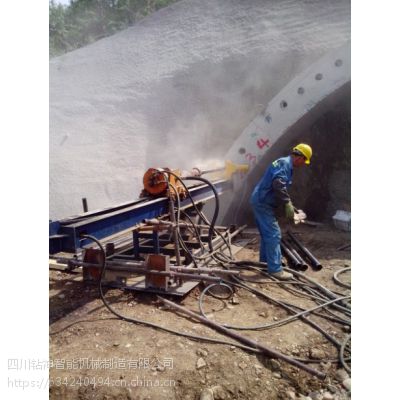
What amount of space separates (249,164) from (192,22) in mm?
6818

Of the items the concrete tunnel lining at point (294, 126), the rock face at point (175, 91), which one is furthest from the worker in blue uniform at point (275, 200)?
the rock face at point (175, 91)

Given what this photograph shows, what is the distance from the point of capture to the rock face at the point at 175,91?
26.2 feet

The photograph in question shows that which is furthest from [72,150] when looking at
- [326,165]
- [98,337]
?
[98,337]

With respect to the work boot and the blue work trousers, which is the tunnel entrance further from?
the work boot

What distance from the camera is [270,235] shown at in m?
4.09

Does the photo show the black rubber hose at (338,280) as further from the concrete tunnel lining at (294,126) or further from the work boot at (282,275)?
the concrete tunnel lining at (294,126)

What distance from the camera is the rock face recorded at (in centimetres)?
798

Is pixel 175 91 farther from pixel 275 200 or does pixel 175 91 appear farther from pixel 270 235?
pixel 270 235

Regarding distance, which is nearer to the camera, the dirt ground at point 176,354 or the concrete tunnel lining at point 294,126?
the dirt ground at point 176,354

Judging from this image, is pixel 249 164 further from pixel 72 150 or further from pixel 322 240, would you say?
pixel 72 150

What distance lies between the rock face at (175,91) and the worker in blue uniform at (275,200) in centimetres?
357

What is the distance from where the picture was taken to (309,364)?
101 inches

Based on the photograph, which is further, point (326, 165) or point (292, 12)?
point (292, 12)

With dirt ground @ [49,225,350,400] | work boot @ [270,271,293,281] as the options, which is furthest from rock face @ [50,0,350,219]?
dirt ground @ [49,225,350,400]
